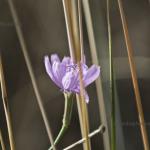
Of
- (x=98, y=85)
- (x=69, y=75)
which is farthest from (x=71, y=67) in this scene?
(x=98, y=85)

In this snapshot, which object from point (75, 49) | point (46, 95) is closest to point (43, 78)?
point (46, 95)

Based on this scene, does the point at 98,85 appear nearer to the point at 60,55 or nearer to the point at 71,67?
the point at 60,55

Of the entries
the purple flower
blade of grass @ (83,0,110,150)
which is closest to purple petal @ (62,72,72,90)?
the purple flower

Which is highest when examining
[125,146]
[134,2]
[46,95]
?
[134,2]

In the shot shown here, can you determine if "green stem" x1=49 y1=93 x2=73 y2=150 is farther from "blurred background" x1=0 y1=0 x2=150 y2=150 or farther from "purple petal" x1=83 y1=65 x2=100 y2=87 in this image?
"blurred background" x1=0 y1=0 x2=150 y2=150

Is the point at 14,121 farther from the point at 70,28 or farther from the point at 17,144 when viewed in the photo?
the point at 70,28

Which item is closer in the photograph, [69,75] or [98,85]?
[69,75]

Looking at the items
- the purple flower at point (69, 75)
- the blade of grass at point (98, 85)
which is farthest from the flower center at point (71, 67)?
the blade of grass at point (98, 85)

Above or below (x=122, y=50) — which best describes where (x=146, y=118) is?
Result: below

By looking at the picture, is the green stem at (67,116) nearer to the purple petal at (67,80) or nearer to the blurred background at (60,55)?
the purple petal at (67,80)
